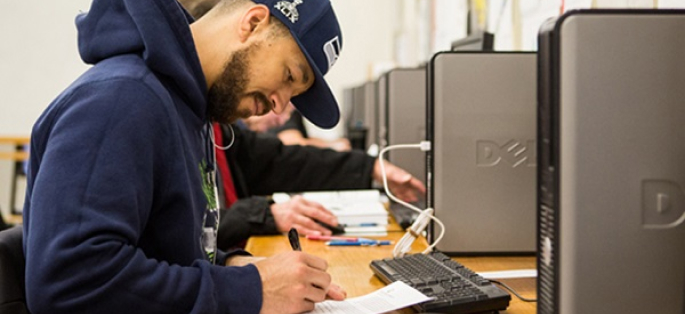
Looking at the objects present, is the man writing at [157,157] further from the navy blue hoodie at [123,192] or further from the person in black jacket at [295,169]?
the person in black jacket at [295,169]

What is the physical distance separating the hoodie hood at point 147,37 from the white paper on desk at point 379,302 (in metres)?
0.37

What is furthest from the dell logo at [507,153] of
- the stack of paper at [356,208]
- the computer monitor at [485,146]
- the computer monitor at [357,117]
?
the computer monitor at [357,117]

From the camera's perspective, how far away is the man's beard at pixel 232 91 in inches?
42.5

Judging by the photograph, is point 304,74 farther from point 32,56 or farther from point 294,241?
point 32,56

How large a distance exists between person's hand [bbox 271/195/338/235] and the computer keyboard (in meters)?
0.41

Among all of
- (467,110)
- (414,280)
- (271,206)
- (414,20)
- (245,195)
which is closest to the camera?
(414,280)

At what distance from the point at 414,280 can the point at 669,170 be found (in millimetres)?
412

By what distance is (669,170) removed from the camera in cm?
69

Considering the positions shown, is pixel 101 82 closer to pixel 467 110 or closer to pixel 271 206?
pixel 467 110

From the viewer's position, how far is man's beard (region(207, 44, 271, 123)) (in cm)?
108

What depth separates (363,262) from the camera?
125 centimetres

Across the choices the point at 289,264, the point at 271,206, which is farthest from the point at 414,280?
the point at 271,206

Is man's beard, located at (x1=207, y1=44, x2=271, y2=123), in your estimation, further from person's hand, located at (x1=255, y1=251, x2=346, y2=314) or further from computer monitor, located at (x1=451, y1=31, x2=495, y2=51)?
computer monitor, located at (x1=451, y1=31, x2=495, y2=51)

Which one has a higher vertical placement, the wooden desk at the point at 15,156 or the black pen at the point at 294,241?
the black pen at the point at 294,241
